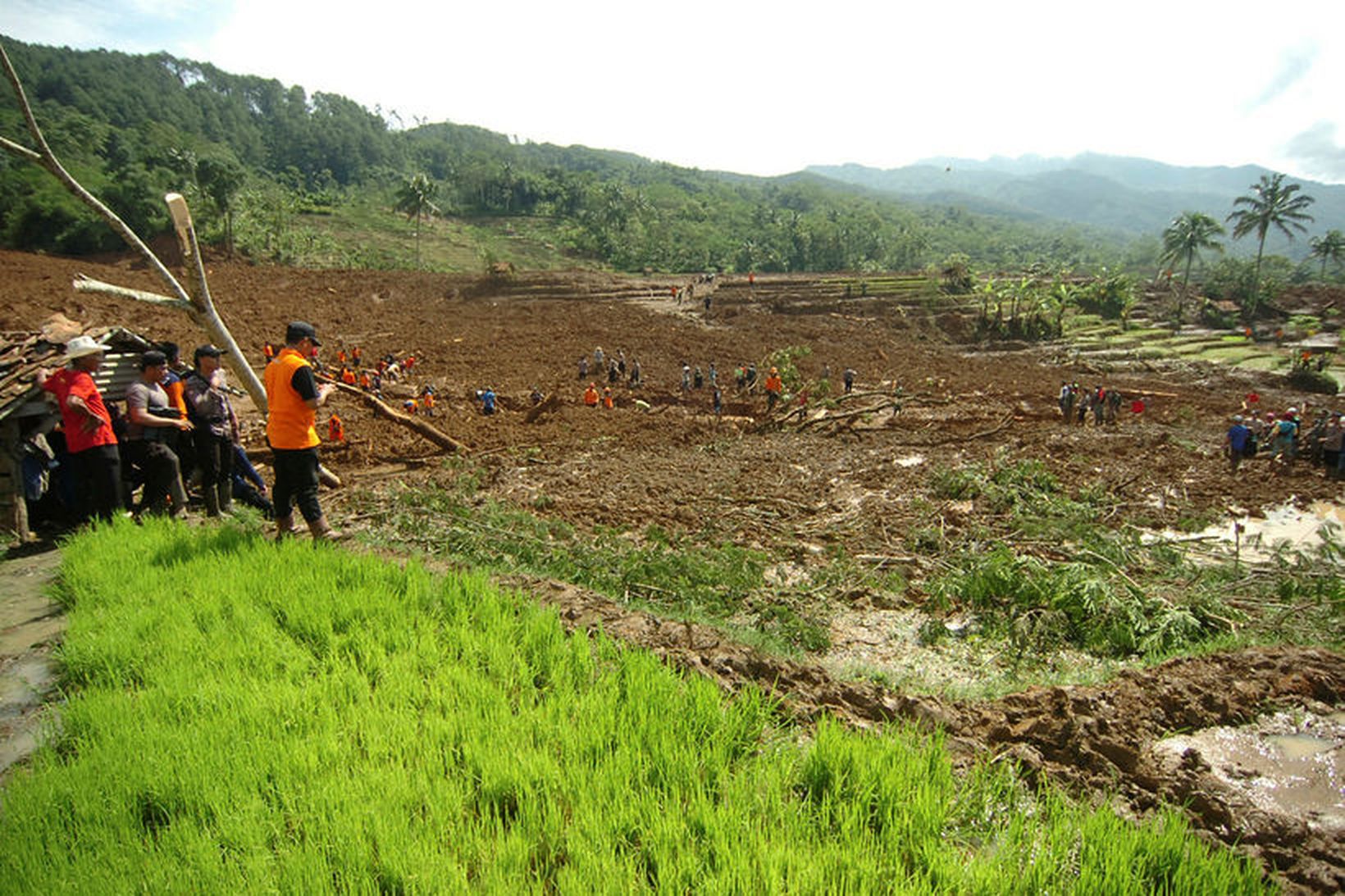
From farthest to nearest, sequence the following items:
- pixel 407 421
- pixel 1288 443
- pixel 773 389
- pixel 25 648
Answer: pixel 773 389 < pixel 1288 443 < pixel 407 421 < pixel 25 648

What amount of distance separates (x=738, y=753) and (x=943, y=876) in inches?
41.6

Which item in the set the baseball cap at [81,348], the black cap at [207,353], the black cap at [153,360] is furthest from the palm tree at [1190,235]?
the baseball cap at [81,348]

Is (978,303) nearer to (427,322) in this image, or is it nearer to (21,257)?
(427,322)

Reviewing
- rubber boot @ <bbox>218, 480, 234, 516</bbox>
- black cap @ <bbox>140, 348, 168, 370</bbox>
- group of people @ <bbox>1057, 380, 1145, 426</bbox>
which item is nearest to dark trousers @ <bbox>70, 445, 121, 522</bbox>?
black cap @ <bbox>140, 348, 168, 370</bbox>

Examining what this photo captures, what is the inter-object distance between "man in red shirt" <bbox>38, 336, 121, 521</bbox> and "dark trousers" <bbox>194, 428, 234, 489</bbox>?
627 millimetres

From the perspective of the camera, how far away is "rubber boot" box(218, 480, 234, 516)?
6906mm

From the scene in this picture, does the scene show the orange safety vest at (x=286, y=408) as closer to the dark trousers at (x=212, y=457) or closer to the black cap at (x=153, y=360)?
the black cap at (x=153, y=360)

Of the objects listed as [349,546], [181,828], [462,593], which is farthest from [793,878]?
[349,546]

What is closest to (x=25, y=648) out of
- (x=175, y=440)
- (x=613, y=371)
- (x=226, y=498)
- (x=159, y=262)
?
(x=175, y=440)

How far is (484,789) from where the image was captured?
104 inches

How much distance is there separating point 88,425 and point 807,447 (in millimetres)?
11633

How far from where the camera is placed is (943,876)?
2240 mm

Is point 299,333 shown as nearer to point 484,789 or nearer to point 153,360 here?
point 153,360

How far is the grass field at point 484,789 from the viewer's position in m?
2.21
